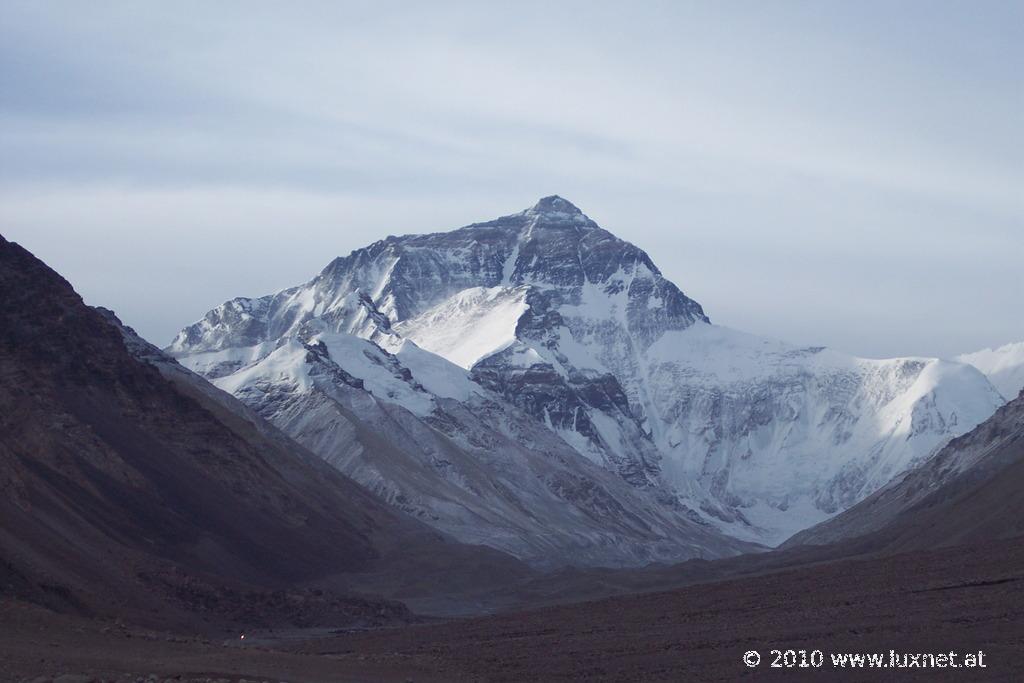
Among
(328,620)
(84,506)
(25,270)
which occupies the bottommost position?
(328,620)

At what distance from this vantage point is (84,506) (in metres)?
102

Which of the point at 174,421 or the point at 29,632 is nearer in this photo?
the point at 29,632

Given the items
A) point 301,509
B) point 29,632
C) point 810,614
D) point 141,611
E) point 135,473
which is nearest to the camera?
point 29,632

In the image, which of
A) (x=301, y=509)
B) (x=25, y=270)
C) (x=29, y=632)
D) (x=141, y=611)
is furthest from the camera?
(x=301, y=509)

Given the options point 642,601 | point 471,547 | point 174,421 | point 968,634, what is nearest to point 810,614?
point 968,634

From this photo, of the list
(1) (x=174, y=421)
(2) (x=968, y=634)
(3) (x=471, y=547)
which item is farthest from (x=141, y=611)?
(3) (x=471, y=547)

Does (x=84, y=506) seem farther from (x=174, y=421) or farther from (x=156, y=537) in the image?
(x=174, y=421)

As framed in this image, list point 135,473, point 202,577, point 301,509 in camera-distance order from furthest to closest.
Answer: point 301,509 → point 135,473 → point 202,577

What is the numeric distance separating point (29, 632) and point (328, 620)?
43.9 metres

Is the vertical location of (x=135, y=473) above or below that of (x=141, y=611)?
above

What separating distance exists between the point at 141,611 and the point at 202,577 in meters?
16.0

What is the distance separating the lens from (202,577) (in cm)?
10125

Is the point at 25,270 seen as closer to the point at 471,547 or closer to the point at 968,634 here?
the point at 471,547

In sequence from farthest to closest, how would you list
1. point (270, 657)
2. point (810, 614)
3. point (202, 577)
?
point (202, 577), point (810, 614), point (270, 657)
